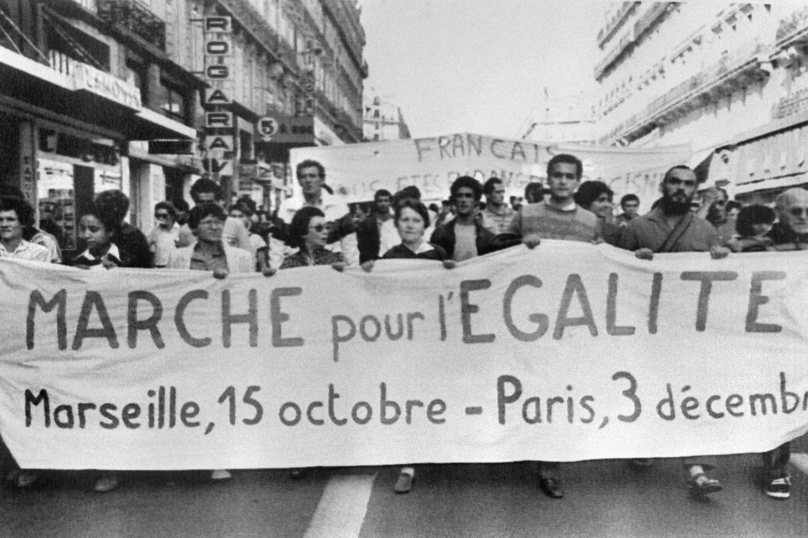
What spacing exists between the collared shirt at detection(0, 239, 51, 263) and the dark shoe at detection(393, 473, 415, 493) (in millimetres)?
2384

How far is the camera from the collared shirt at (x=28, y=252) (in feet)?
15.9

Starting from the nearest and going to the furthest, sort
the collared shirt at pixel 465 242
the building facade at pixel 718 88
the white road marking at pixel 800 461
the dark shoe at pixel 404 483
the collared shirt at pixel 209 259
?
the dark shoe at pixel 404 483 < the white road marking at pixel 800 461 < the collared shirt at pixel 209 259 < the collared shirt at pixel 465 242 < the building facade at pixel 718 88

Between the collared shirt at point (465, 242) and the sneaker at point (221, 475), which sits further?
the collared shirt at point (465, 242)

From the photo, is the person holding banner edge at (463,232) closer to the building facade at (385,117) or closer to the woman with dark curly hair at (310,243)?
the woman with dark curly hair at (310,243)

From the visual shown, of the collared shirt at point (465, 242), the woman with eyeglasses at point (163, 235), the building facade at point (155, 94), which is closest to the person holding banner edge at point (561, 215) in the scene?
the collared shirt at point (465, 242)

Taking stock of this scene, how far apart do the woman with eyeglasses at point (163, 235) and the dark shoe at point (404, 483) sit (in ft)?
9.09

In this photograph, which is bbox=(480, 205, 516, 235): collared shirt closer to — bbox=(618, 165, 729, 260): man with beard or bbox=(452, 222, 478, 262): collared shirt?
bbox=(452, 222, 478, 262): collared shirt

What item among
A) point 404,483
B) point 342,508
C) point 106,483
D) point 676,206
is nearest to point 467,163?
point 676,206

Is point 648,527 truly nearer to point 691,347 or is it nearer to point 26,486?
point 691,347

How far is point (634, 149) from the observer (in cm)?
922

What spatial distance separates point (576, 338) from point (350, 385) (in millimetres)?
1179

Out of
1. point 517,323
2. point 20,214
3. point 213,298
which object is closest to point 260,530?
point 213,298

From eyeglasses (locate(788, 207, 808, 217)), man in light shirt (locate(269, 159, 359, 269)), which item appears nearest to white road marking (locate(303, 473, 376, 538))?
man in light shirt (locate(269, 159, 359, 269))

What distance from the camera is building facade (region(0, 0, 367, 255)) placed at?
936 cm
